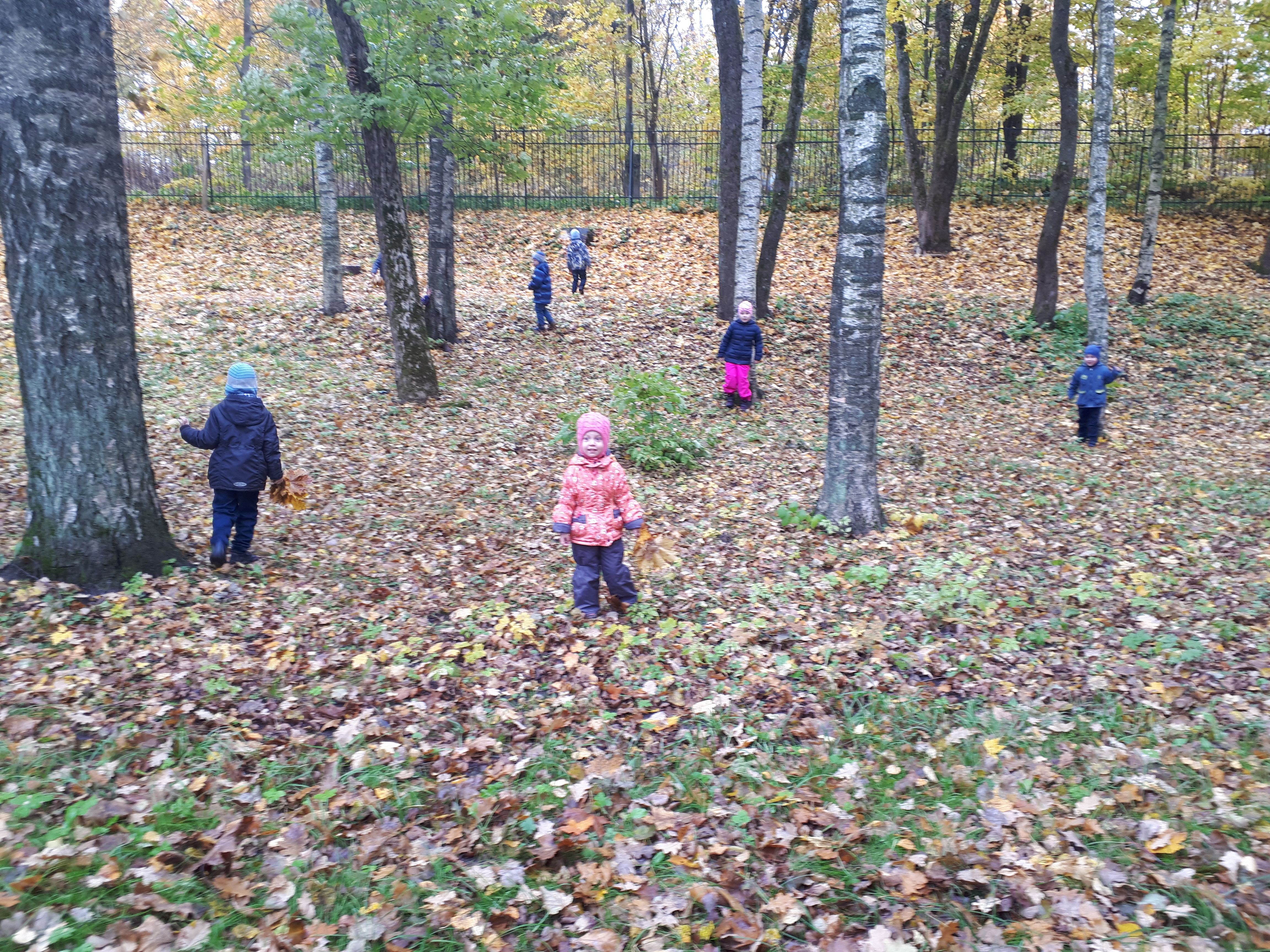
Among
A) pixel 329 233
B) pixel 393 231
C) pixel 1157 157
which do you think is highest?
pixel 1157 157

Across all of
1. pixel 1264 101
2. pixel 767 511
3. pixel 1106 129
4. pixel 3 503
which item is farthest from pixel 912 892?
pixel 1264 101

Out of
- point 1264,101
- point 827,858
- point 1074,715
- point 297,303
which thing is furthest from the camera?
point 1264,101

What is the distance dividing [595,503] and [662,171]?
21415 mm

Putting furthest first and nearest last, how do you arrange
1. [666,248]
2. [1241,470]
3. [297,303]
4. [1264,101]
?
[666,248] < [1264,101] < [297,303] < [1241,470]

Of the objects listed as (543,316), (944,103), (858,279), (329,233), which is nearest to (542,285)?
(543,316)

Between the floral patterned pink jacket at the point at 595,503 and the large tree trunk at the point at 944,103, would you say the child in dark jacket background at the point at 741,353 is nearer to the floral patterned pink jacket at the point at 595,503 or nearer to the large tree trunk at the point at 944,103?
the floral patterned pink jacket at the point at 595,503

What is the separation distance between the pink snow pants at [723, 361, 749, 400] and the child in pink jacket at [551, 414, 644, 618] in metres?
6.39

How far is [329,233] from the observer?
15.4 metres

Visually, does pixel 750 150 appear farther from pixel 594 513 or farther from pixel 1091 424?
pixel 594 513

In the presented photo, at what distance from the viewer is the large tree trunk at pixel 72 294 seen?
216 inches

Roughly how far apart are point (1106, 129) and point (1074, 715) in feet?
38.6

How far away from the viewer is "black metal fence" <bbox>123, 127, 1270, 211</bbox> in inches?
883

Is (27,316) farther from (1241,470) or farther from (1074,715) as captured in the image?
(1241,470)

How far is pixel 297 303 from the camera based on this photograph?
16.7m
